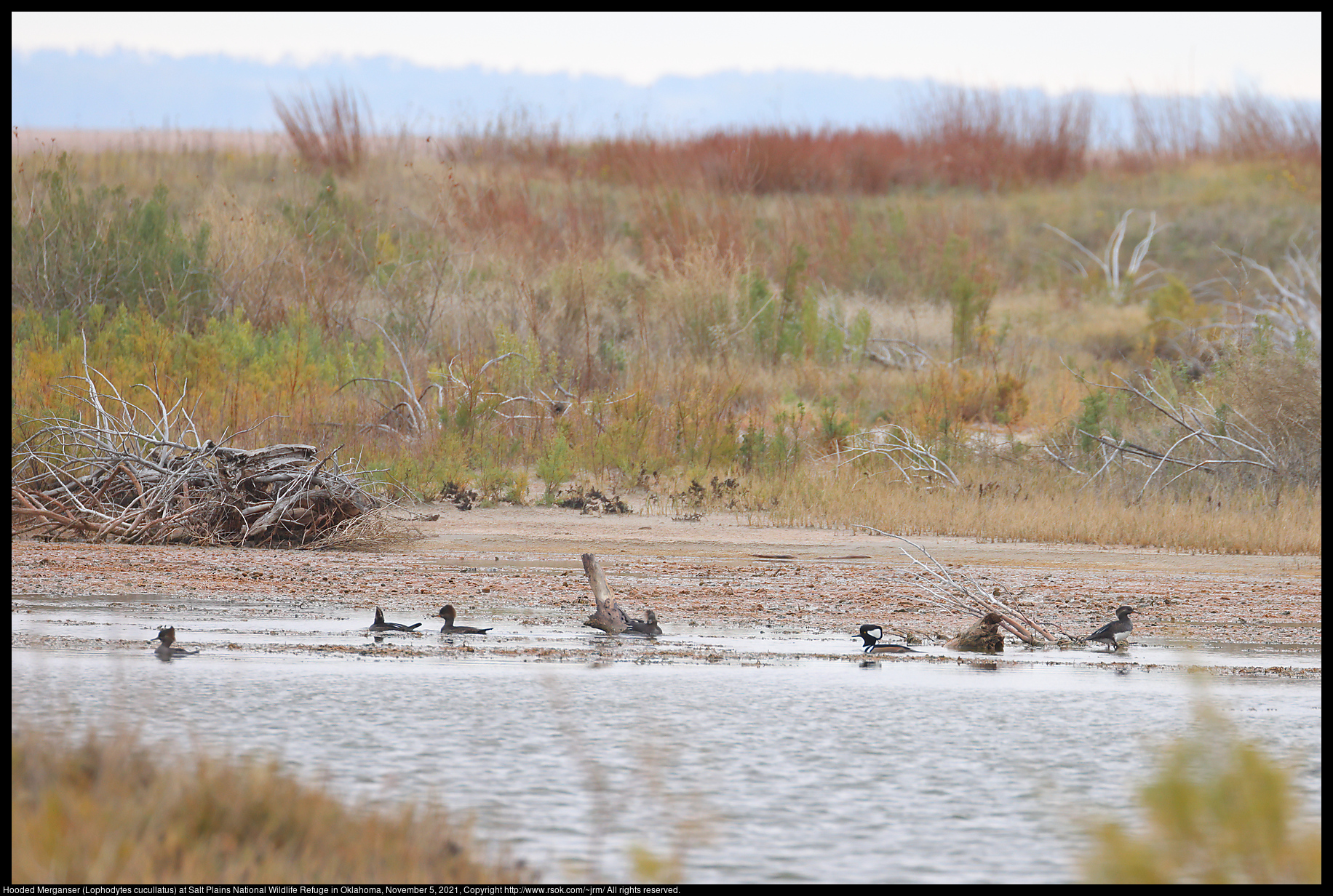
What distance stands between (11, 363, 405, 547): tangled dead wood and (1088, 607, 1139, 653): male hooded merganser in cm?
606

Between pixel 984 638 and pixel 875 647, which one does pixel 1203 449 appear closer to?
pixel 984 638

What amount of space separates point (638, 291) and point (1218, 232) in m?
15.0

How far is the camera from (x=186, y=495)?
11625mm

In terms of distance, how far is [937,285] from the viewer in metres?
24.7

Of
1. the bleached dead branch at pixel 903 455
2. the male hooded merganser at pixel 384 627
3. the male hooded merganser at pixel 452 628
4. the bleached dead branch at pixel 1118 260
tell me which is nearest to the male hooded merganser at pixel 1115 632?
the male hooded merganser at pixel 452 628

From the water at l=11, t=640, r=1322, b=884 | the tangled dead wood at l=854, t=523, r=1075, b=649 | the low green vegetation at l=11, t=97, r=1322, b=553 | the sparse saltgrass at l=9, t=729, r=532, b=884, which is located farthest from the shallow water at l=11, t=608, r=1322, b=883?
the low green vegetation at l=11, t=97, r=1322, b=553

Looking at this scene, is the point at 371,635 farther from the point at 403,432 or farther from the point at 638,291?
the point at 638,291

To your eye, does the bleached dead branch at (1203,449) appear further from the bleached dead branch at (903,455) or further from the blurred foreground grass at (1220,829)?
the blurred foreground grass at (1220,829)

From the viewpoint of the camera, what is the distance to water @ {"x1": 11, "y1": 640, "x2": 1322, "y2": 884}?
4551mm

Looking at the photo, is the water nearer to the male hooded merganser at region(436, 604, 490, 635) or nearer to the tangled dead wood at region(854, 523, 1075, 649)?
the male hooded merganser at region(436, 604, 490, 635)

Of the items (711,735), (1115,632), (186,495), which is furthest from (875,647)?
(186,495)

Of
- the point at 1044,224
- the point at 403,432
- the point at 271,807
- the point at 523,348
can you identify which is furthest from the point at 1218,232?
the point at 271,807

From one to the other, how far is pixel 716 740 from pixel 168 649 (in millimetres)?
3036

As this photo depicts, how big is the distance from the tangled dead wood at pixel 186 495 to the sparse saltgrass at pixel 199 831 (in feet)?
24.1
